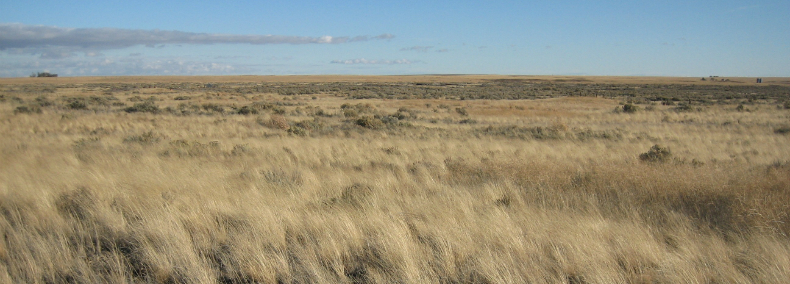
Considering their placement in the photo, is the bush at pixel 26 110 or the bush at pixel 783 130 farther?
the bush at pixel 26 110

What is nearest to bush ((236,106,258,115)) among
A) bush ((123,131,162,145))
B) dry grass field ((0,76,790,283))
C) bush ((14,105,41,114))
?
bush ((14,105,41,114))

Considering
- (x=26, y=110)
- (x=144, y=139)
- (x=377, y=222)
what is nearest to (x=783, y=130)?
(x=377, y=222)

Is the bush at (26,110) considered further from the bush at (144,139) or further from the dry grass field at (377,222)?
the dry grass field at (377,222)

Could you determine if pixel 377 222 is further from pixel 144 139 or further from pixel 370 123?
pixel 370 123

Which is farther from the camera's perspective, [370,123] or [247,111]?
[247,111]

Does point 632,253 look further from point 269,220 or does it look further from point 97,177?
point 97,177

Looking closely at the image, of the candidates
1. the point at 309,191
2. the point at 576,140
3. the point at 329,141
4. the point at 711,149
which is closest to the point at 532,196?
the point at 309,191

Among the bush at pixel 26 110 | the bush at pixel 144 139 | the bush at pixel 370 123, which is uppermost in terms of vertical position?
the bush at pixel 26 110

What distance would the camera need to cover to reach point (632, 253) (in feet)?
13.2

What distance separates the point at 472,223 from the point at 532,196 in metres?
1.85

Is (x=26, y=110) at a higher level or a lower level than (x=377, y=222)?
higher

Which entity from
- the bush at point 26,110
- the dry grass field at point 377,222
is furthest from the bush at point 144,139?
the bush at point 26,110

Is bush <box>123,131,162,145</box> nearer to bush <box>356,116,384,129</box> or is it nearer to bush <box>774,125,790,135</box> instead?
bush <box>356,116,384,129</box>

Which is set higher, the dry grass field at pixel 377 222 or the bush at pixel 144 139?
the dry grass field at pixel 377 222
